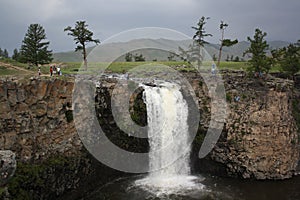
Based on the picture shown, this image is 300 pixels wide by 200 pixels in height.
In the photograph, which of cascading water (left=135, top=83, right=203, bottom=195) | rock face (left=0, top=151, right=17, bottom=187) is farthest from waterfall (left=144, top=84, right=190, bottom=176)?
rock face (left=0, top=151, right=17, bottom=187)

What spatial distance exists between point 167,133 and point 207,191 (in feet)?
17.1

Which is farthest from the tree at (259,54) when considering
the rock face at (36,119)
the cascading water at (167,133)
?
the rock face at (36,119)

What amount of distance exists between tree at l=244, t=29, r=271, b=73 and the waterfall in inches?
259

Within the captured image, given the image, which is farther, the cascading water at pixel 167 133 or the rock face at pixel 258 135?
the cascading water at pixel 167 133

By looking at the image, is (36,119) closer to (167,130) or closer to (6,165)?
(6,165)

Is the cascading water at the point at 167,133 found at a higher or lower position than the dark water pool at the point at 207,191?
higher

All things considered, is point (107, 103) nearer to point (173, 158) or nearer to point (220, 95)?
point (173, 158)

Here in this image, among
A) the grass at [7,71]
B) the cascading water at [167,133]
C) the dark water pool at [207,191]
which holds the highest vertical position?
the grass at [7,71]

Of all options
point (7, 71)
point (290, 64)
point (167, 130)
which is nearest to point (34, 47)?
point (7, 71)

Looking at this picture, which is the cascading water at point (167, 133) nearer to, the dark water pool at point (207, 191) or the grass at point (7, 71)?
the dark water pool at point (207, 191)

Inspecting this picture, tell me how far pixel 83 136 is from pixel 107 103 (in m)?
2.83

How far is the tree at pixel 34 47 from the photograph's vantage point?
1016 inches

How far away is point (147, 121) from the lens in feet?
72.1

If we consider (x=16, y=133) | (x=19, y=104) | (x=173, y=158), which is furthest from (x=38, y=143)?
(x=173, y=158)
